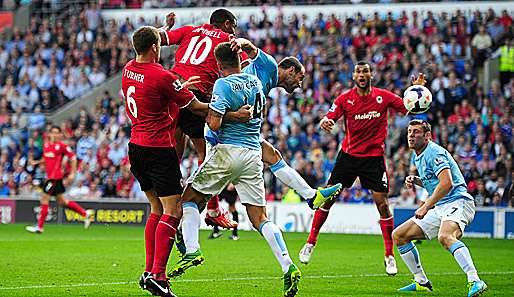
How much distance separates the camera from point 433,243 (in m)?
21.8

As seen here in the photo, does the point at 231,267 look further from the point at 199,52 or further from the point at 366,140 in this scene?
the point at 199,52

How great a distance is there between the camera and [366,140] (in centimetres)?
1528

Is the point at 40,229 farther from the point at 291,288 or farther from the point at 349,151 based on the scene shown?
the point at 291,288

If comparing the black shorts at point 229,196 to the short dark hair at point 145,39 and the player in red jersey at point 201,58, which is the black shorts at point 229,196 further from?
the short dark hair at point 145,39

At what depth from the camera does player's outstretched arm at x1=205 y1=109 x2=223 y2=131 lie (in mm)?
10328

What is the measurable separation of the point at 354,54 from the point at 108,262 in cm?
1571

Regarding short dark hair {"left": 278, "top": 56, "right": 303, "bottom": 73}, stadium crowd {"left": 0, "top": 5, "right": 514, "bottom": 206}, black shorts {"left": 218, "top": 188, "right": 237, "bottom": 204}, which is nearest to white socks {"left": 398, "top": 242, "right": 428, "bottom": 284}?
short dark hair {"left": 278, "top": 56, "right": 303, "bottom": 73}

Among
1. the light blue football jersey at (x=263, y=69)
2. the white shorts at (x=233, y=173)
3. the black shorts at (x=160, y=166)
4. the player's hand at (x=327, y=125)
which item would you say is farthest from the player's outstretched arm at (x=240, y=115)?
the player's hand at (x=327, y=125)

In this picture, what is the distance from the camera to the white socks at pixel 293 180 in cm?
1184

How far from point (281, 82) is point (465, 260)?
116 inches

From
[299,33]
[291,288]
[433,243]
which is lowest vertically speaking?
[433,243]

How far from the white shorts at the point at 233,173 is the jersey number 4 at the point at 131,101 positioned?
942mm

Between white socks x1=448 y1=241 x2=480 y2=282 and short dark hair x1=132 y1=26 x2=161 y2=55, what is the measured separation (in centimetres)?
411

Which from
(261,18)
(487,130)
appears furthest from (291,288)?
(261,18)
